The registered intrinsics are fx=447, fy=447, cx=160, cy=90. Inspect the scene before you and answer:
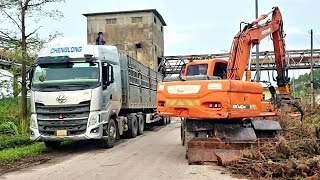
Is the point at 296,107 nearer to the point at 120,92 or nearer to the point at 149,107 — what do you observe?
the point at 120,92

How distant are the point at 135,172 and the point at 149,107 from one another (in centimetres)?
1374

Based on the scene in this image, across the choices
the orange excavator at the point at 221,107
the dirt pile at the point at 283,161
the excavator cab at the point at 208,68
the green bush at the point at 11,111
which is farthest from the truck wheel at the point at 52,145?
the dirt pile at the point at 283,161

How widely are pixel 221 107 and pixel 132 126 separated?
8527mm

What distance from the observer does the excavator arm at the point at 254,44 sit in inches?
544

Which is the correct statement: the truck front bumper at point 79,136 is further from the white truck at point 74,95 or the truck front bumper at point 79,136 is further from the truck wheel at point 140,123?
the truck wheel at point 140,123

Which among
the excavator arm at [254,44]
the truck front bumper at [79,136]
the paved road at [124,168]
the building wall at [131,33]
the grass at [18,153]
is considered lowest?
the paved road at [124,168]

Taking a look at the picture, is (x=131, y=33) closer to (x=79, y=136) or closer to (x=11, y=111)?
(x=11, y=111)

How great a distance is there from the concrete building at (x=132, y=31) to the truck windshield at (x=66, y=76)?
31.6m

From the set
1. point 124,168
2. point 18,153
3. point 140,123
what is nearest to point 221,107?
point 124,168

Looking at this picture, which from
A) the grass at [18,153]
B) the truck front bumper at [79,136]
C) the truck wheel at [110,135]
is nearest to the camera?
the grass at [18,153]

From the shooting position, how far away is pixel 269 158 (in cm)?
1024

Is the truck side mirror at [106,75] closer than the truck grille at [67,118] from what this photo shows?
No

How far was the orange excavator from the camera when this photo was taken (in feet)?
37.2

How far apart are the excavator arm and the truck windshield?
4472mm
